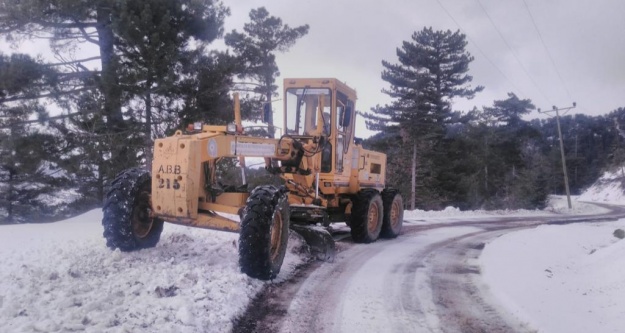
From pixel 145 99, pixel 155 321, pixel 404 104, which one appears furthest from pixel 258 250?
pixel 404 104

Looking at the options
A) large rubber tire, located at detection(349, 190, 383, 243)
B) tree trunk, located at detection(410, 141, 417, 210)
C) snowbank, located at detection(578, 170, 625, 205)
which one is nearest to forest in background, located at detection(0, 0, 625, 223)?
large rubber tire, located at detection(349, 190, 383, 243)

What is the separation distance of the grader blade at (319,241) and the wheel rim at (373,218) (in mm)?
2559

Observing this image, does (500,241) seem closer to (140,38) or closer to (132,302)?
(132,302)

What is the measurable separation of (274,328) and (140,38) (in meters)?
12.9

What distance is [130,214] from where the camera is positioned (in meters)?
6.26

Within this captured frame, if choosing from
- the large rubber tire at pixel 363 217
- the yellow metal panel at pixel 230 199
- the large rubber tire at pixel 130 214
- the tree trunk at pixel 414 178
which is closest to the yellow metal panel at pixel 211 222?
the yellow metal panel at pixel 230 199

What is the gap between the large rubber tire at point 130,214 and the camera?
621 centimetres

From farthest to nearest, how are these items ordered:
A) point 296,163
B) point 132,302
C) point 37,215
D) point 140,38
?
point 37,215 < point 140,38 < point 296,163 < point 132,302

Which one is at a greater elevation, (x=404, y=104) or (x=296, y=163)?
(x=404, y=104)

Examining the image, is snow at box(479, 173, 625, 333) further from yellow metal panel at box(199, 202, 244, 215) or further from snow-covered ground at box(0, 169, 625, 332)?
yellow metal panel at box(199, 202, 244, 215)

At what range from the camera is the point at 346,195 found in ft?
34.1

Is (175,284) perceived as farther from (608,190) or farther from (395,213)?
(608,190)

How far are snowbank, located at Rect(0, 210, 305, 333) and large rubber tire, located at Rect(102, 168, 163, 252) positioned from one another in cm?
17

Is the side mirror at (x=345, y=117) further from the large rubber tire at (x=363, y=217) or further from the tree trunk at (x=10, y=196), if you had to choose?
the tree trunk at (x=10, y=196)
